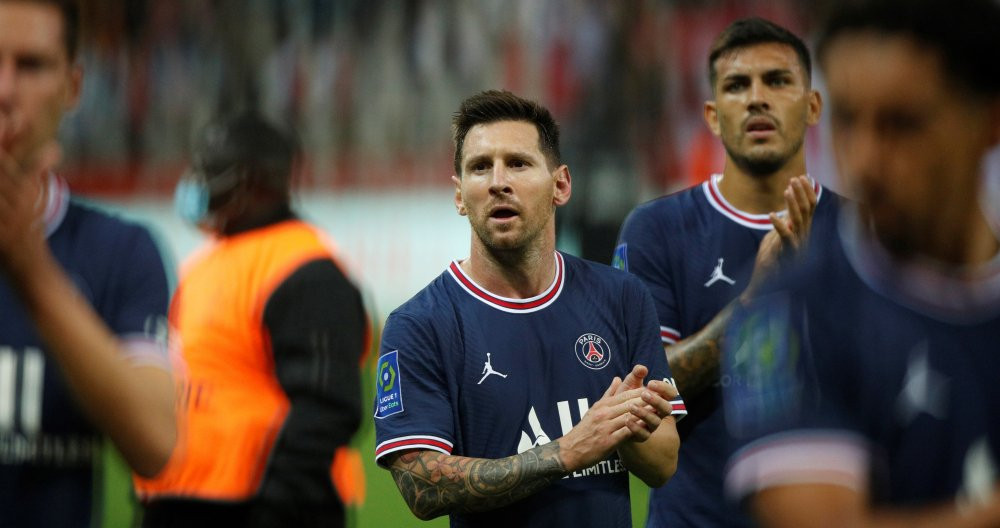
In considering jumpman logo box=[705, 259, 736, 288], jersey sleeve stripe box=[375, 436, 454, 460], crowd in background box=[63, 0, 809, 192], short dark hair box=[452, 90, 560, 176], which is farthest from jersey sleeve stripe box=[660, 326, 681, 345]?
crowd in background box=[63, 0, 809, 192]

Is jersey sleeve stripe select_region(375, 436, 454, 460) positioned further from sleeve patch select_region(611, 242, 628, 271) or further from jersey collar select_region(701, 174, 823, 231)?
jersey collar select_region(701, 174, 823, 231)

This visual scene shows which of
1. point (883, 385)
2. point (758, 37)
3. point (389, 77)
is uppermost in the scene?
point (389, 77)

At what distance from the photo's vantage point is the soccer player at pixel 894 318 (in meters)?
1.37

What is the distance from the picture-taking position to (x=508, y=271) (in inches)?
127

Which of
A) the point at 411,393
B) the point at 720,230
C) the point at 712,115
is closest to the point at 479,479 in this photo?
the point at 411,393

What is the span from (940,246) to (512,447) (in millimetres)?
1692

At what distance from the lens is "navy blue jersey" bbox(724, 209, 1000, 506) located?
139 cm

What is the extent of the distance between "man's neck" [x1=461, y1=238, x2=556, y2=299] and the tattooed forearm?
525mm

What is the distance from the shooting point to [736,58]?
158 inches

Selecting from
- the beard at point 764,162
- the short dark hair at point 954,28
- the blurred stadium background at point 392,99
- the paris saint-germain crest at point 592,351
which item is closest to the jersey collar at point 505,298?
the paris saint-germain crest at point 592,351

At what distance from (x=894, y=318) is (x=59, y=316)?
3.60ft

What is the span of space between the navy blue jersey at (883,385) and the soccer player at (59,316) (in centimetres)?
90

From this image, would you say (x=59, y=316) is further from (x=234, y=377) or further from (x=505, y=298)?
(x=234, y=377)

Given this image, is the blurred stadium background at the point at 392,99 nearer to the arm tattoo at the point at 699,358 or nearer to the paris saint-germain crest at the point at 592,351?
the arm tattoo at the point at 699,358
